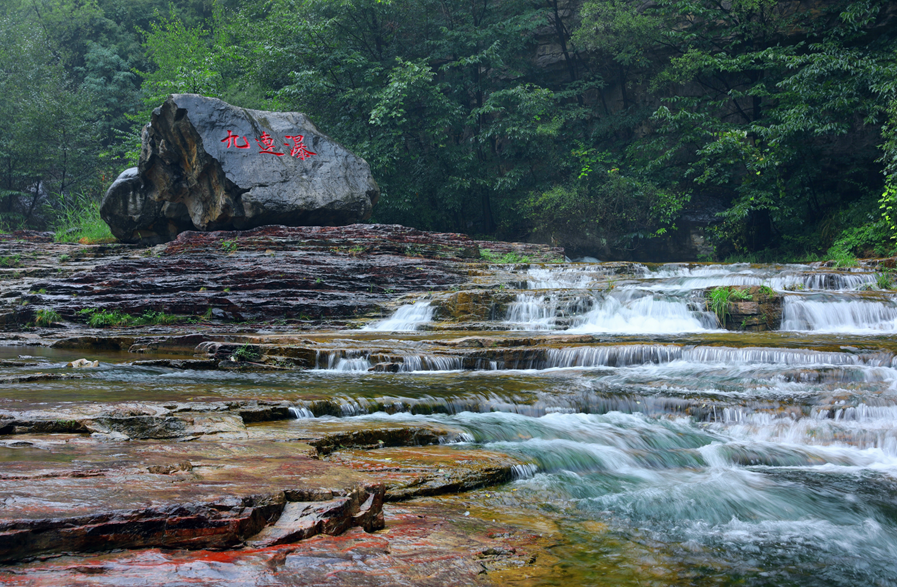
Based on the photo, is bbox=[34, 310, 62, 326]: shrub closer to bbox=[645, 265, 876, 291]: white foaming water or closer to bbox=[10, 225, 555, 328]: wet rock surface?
bbox=[10, 225, 555, 328]: wet rock surface

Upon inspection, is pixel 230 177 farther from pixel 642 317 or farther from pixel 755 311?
pixel 755 311

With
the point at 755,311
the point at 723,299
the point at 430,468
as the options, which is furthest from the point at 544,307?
the point at 430,468

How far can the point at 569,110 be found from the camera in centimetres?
2089

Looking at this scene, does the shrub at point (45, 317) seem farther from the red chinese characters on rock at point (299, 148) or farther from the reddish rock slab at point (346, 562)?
the reddish rock slab at point (346, 562)

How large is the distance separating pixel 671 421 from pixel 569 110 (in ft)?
58.9

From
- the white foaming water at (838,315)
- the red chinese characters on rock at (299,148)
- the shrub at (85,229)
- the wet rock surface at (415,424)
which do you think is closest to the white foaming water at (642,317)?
the wet rock surface at (415,424)

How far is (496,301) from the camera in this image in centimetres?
1049

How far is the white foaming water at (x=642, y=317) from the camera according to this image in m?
9.35

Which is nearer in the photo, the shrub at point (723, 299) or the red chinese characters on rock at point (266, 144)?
the shrub at point (723, 299)

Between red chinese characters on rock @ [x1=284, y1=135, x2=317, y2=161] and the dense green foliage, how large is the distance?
3.37m

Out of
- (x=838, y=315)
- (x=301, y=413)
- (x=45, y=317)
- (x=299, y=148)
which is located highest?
(x=299, y=148)

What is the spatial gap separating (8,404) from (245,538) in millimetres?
2999

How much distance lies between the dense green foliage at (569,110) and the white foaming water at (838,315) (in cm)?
713

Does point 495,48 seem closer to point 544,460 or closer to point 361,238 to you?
point 361,238
